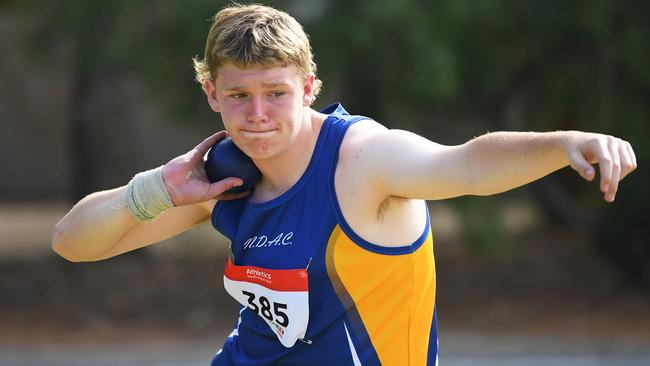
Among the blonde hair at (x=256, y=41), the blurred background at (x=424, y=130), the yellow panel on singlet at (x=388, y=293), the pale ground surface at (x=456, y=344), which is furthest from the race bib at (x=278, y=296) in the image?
the pale ground surface at (x=456, y=344)

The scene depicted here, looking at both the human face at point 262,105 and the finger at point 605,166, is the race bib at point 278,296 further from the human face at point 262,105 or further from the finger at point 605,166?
the finger at point 605,166

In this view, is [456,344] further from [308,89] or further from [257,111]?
[257,111]

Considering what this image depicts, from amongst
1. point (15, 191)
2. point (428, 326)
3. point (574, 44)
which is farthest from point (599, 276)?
point (15, 191)

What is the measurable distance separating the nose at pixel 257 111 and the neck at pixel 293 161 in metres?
0.16

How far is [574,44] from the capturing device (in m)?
11.8

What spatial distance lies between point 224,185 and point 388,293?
689 mm

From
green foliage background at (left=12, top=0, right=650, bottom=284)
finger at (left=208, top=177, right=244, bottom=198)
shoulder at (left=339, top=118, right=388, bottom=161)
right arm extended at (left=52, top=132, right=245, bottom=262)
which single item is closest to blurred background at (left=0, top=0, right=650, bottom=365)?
green foliage background at (left=12, top=0, right=650, bottom=284)

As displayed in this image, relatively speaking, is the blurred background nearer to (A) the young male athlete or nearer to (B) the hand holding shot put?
(B) the hand holding shot put

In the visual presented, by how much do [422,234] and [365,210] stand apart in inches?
11.0

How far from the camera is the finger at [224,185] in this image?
3.79 meters

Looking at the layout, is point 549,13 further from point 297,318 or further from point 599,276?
point 297,318

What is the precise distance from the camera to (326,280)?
3.59 meters

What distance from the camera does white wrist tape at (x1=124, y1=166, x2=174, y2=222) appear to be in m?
3.84

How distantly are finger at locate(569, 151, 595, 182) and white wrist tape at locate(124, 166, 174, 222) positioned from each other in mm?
1557
